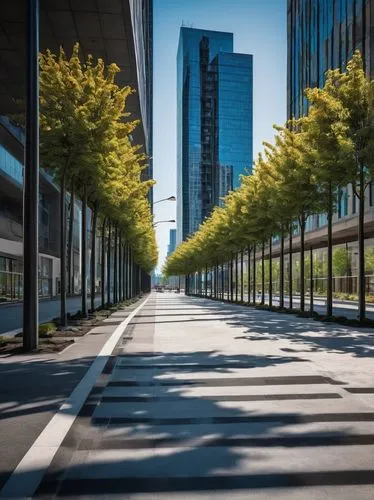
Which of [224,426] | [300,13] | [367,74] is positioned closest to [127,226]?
[367,74]

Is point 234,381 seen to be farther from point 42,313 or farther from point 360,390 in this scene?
point 42,313

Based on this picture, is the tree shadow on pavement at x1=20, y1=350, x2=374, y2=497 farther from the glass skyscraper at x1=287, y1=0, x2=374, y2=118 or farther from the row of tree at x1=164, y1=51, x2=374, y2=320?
the glass skyscraper at x1=287, y1=0, x2=374, y2=118

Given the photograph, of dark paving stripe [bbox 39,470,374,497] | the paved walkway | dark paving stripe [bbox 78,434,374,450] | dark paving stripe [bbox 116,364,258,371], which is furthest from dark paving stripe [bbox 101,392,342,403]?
dark paving stripe [bbox 39,470,374,497]

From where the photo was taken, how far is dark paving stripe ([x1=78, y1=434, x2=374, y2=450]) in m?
5.36

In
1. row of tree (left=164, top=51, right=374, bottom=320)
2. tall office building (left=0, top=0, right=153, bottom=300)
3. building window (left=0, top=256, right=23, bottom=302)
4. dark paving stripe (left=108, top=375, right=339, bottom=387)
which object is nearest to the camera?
dark paving stripe (left=108, top=375, right=339, bottom=387)

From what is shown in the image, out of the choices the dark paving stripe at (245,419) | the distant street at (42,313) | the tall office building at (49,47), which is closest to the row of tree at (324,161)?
the distant street at (42,313)

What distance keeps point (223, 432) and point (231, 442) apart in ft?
1.19

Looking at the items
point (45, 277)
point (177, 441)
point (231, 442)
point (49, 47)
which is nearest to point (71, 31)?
point (49, 47)

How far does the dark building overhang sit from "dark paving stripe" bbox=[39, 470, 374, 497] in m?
15.4

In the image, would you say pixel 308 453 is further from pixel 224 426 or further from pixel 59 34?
pixel 59 34

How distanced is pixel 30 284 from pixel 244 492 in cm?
893

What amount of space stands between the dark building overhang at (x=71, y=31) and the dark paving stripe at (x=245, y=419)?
13.8 meters

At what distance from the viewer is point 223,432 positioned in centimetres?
582

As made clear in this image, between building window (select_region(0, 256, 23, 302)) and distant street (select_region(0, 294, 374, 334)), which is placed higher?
building window (select_region(0, 256, 23, 302))
